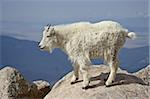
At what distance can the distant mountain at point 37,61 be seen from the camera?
4172mm

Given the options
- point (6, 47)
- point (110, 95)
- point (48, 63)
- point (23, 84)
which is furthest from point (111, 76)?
point (6, 47)

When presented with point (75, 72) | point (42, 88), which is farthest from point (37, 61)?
point (75, 72)

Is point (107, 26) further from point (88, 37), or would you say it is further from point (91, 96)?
point (91, 96)

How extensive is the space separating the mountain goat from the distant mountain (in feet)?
4.22

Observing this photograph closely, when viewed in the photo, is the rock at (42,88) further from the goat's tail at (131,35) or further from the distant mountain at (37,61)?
the goat's tail at (131,35)

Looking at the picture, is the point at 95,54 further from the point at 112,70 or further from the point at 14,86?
the point at 14,86

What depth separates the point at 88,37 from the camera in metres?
2.71

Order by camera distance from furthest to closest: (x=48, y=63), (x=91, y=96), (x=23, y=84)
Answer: (x=48, y=63) → (x=23, y=84) → (x=91, y=96)

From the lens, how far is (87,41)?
271 centimetres

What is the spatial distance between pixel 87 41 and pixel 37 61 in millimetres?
1943

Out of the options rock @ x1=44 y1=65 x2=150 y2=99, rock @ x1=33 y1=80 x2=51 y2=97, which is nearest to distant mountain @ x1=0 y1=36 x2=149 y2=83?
rock @ x1=33 y1=80 x2=51 y2=97

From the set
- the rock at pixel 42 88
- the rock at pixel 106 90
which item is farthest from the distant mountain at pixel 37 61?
the rock at pixel 106 90

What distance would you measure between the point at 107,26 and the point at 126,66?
4.99 feet

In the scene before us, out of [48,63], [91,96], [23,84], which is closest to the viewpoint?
[91,96]
